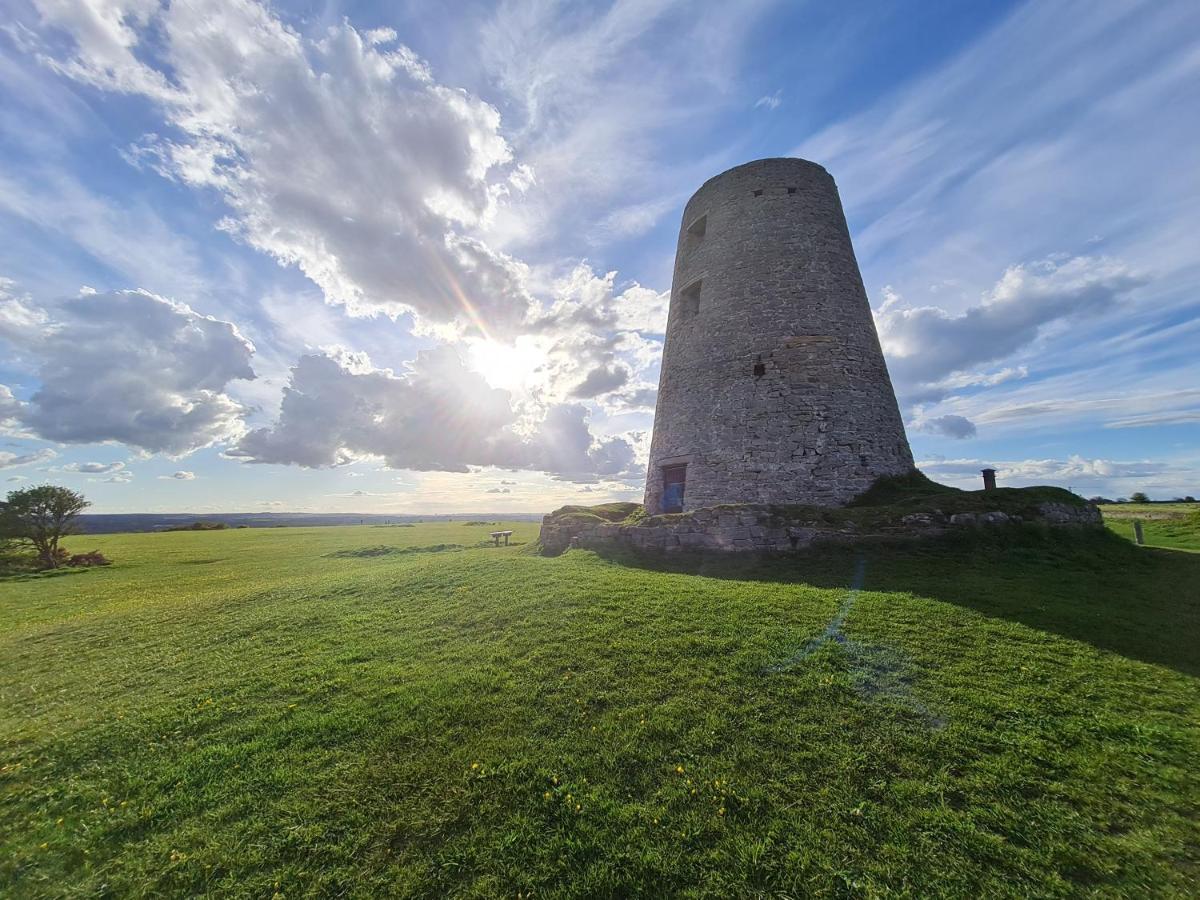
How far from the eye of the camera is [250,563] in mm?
24094

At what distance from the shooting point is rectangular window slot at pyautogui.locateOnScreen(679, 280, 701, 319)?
19516 millimetres

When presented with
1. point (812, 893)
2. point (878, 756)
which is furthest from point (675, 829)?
point (878, 756)

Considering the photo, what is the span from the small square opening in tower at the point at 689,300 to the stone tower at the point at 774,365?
67 millimetres

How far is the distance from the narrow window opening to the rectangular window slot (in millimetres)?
6523

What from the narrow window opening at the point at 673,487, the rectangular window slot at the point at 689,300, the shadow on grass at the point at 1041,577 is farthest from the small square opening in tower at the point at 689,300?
the shadow on grass at the point at 1041,577

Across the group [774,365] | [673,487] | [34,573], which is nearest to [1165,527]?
[774,365]

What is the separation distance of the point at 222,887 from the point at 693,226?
2263 cm

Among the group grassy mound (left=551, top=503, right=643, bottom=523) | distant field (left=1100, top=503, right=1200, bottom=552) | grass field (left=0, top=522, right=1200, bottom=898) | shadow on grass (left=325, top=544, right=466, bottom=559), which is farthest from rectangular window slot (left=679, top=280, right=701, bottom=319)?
shadow on grass (left=325, top=544, right=466, bottom=559)

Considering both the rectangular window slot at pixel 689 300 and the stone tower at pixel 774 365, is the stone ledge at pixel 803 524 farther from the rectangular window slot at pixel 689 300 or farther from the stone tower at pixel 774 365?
the rectangular window slot at pixel 689 300

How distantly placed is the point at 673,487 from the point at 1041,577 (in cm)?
1064

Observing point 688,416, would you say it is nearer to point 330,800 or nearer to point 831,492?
point 831,492

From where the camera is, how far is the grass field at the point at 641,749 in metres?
3.82

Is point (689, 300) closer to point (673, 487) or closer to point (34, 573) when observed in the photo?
point (673, 487)

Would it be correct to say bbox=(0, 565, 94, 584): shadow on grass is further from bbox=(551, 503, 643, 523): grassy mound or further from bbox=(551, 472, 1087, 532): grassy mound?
bbox=(551, 472, 1087, 532): grassy mound
